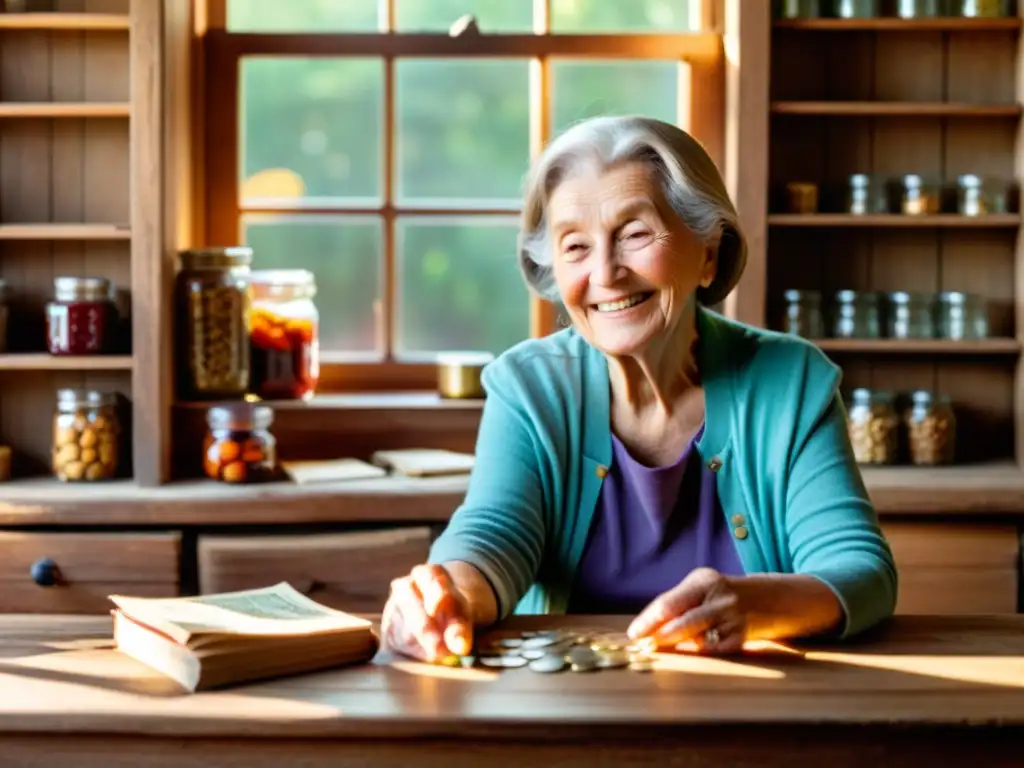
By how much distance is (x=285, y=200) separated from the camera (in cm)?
364

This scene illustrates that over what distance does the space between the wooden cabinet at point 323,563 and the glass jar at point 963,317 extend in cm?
136

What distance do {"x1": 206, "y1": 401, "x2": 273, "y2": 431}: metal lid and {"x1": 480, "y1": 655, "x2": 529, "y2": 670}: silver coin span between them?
1.62 metres

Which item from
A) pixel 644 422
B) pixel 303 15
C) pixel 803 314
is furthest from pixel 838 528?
pixel 303 15

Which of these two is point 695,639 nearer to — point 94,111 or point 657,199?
point 657,199

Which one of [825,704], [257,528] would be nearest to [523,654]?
[825,704]

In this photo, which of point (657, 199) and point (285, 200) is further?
point (285, 200)

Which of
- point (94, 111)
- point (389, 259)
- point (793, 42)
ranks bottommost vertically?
point (389, 259)

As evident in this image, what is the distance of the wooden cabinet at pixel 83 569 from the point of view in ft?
9.78

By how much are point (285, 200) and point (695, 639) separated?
224 cm

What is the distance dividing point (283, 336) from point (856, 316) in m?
1.37

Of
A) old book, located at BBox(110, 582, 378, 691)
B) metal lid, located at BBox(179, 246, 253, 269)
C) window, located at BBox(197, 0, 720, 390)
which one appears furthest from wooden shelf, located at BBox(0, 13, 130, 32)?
old book, located at BBox(110, 582, 378, 691)

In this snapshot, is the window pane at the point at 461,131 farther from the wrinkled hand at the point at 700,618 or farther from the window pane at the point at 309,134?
the wrinkled hand at the point at 700,618

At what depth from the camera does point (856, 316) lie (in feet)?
11.1

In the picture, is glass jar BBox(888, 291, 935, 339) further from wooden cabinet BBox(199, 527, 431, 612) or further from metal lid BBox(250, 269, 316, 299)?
metal lid BBox(250, 269, 316, 299)
